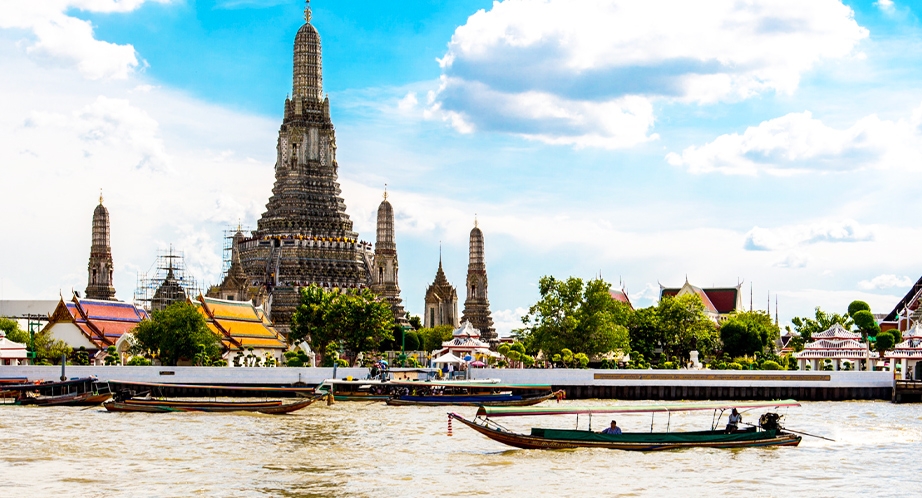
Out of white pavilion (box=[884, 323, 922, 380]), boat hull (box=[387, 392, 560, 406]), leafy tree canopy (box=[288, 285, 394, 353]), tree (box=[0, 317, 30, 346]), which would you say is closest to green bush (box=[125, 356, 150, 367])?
tree (box=[0, 317, 30, 346])

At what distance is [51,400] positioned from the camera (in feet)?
203

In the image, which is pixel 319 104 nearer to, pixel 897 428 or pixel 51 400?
pixel 51 400

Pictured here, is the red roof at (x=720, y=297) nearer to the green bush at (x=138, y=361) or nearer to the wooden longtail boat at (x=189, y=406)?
the green bush at (x=138, y=361)

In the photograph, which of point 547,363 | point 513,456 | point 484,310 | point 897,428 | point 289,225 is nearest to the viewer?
point 513,456

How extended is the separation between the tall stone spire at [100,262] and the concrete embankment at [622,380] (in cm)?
4219

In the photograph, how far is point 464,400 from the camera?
6147cm

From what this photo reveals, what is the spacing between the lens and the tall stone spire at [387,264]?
120312 mm

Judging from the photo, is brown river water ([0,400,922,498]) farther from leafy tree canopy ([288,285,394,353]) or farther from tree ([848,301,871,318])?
tree ([848,301,871,318])

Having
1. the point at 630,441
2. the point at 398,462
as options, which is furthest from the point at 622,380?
the point at 398,462

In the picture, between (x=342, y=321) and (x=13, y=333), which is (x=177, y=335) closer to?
(x=342, y=321)

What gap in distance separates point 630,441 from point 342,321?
47.0 metres

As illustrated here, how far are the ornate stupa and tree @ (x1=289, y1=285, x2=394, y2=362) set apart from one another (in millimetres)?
21407

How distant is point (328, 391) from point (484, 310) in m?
70.3

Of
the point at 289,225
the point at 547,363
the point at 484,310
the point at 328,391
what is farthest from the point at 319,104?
the point at 328,391
